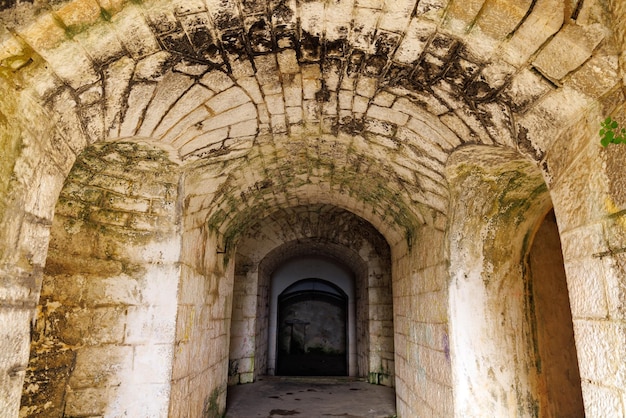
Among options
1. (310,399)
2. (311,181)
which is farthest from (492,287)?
(310,399)

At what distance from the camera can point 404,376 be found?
4191 mm

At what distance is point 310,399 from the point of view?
5.45 m

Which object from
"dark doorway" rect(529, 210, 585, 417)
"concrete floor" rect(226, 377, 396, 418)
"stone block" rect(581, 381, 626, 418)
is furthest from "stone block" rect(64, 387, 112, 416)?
"dark doorway" rect(529, 210, 585, 417)

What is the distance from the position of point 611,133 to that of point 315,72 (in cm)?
140

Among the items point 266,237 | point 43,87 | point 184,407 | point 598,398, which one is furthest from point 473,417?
point 266,237

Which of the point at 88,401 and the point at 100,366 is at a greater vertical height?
the point at 100,366

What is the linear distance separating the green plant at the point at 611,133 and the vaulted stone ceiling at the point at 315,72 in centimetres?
8

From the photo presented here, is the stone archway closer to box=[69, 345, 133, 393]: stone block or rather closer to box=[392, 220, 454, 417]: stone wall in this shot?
box=[392, 220, 454, 417]: stone wall

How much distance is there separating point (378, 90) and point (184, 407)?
2528mm

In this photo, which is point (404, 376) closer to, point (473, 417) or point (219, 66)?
point (473, 417)

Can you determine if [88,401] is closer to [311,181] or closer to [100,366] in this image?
[100,366]

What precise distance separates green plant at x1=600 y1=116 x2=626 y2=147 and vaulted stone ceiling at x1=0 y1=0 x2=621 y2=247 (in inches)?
3.0

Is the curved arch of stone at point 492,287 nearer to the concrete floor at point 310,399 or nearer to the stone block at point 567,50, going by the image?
the stone block at point 567,50

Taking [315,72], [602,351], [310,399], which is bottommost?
[310,399]
